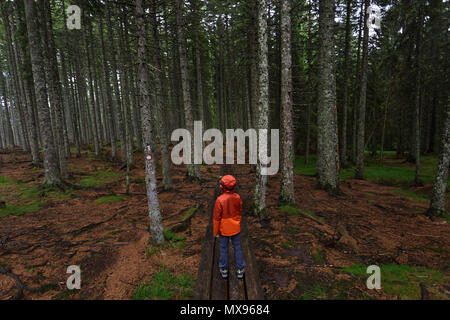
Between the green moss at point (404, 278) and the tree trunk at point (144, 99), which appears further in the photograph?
the tree trunk at point (144, 99)

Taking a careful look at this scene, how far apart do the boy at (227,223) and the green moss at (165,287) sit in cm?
81

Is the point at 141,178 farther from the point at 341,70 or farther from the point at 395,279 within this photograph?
the point at 341,70

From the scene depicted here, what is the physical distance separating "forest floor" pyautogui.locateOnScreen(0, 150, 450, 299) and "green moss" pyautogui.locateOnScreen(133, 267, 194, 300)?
2 centimetres

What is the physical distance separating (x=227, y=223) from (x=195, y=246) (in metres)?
2.11

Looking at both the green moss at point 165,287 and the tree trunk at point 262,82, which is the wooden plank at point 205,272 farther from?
the tree trunk at point 262,82

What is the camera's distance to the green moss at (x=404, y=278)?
372cm

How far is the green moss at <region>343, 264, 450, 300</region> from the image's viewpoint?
3718 mm

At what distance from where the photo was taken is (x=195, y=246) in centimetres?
584

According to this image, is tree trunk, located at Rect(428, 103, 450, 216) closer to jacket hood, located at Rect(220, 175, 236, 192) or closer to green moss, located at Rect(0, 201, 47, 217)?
jacket hood, located at Rect(220, 175, 236, 192)

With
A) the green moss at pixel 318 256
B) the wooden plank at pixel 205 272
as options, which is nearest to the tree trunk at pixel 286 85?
the green moss at pixel 318 256

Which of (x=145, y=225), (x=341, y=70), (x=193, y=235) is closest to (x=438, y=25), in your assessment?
(x=341, y=70)

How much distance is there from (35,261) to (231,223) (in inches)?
207

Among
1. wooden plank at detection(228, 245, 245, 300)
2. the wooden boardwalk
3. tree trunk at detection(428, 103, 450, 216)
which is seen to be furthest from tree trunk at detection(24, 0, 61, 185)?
tree trunk at detection(428, 103, 450, 216)

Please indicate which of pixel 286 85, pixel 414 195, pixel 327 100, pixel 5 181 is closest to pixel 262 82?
pixel 286 85
